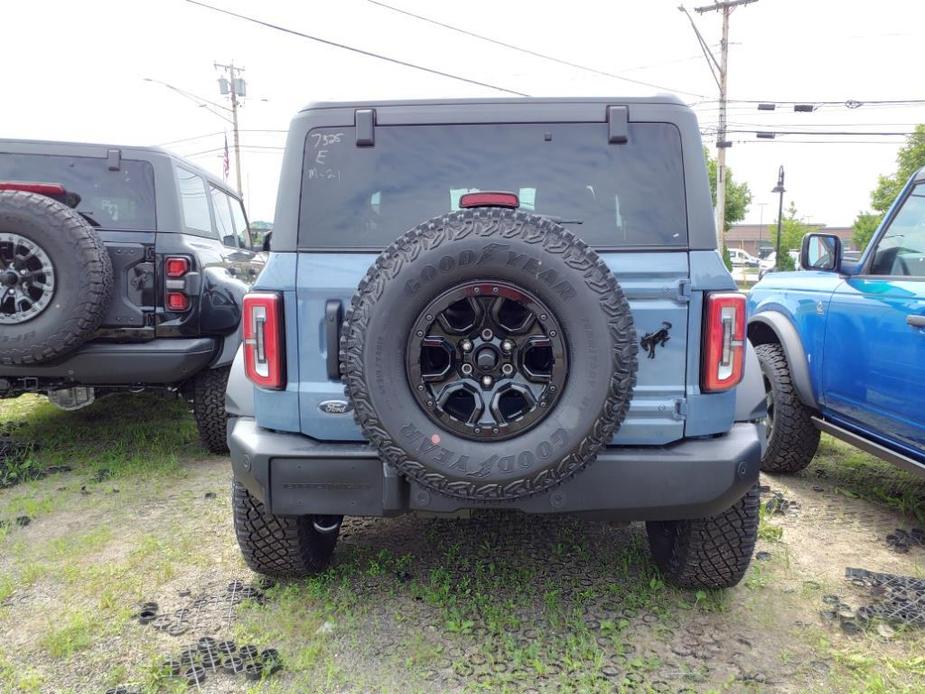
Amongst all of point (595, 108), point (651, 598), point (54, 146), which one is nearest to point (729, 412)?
point (651, 598)

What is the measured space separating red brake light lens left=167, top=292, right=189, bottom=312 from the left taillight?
1917 millimetres

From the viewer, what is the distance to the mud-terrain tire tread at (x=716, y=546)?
8.18ft

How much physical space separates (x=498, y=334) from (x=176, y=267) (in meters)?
2.76

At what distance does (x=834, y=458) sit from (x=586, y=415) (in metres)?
3.61

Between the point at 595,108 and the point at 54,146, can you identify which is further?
the point at 54,146

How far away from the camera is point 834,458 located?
4672 mm

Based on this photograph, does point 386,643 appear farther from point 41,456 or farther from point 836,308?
point 41,456

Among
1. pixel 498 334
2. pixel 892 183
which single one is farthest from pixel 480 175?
pixel 892 183

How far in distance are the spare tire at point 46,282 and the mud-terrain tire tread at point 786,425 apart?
4.11 m

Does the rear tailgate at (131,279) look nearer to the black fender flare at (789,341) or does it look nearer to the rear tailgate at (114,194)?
the rear tailgate at (114,194)

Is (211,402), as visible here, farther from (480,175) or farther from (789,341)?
(789,341)

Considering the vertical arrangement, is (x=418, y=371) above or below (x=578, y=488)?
above

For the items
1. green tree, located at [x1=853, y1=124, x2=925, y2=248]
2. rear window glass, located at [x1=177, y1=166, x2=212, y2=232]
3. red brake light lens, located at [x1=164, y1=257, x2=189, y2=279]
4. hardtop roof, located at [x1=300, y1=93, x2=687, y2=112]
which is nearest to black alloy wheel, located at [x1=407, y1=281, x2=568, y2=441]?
hardtop roof, located at [x1=300, y1=93, x2=687, y2=112]

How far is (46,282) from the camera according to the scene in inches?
140
